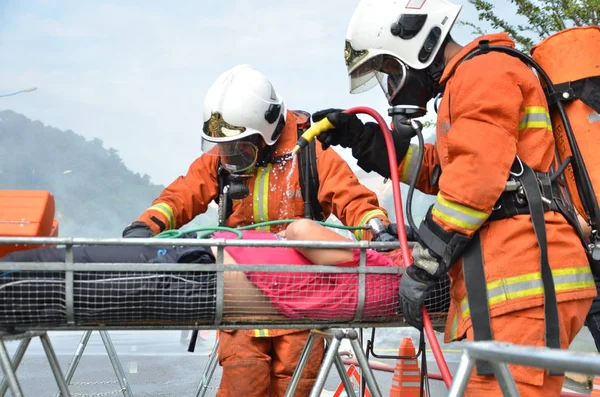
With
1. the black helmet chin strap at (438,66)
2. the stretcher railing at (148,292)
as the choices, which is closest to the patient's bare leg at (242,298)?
the stretcher railing at (148,292)

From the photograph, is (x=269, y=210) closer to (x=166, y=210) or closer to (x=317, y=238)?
(x=166, y=210)

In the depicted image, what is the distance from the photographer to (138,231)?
3811 mm

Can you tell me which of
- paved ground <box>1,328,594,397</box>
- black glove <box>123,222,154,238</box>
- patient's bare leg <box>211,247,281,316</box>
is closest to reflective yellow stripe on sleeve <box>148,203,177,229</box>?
black glove <box>123,222,154,238</box>

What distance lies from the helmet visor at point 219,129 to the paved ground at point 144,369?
122 inches

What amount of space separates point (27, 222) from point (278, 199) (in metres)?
1.56

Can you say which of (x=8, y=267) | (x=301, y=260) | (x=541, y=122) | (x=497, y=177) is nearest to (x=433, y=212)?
(x=497, y=177)

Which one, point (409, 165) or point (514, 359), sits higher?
point (514, 359)

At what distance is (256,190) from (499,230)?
1.91m

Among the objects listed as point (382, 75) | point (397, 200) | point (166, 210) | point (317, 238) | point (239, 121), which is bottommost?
point (166, 210)

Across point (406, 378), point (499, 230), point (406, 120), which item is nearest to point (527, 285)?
point (499, 230)

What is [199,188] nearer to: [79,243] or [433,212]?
[79,243]

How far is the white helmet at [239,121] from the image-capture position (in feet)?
13.8

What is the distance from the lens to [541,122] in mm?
2662

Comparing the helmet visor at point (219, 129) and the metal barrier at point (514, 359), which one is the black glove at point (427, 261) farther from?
the helmet visor at point (219, 129)
